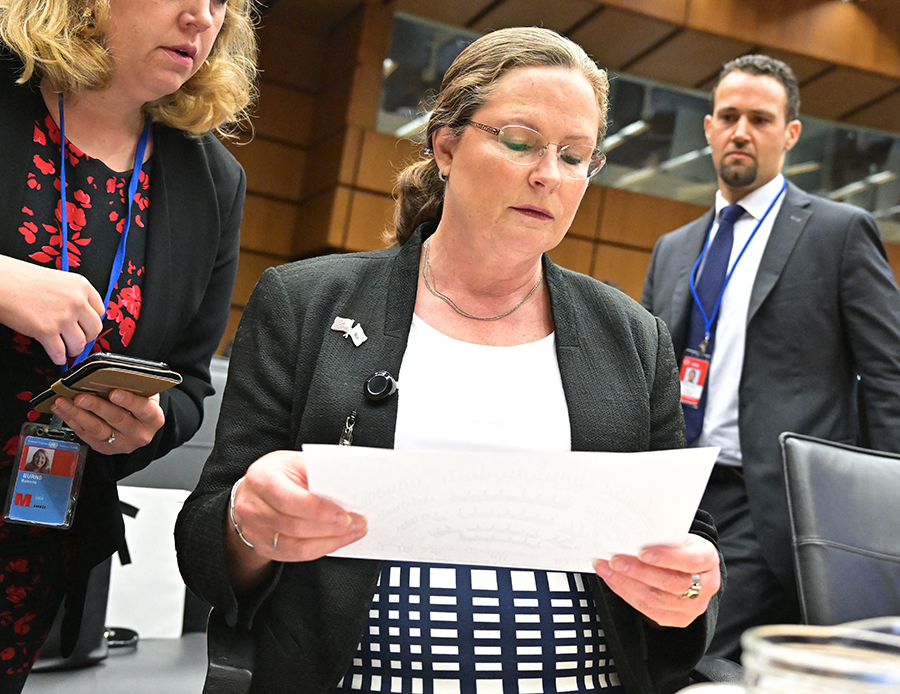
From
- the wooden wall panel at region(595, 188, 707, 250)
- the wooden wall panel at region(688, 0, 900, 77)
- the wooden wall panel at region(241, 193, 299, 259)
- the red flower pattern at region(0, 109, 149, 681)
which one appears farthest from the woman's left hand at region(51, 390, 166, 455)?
the wooden wall panel at region(595, 188, 707, 250)

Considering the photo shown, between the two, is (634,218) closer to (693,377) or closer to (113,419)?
(693,377)

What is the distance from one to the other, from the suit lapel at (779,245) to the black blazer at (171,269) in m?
1.62

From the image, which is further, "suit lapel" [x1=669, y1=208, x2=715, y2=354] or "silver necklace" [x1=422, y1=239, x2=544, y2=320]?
"suit lapel" [x1=669, y1=208, x2=715, y2=354]

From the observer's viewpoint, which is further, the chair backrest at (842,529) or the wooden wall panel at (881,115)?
the wooden wall panel at (881,115)

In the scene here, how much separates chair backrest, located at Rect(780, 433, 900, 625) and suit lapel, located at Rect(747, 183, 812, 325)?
3.62 feet

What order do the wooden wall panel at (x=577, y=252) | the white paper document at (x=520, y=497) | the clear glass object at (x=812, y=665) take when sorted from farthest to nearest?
the wooden wall panel at (x=577, y=252) → the white paper document at (x=520, y=497) → the clear glass object at (x=812, y=665)

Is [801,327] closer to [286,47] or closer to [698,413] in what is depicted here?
[698,413]

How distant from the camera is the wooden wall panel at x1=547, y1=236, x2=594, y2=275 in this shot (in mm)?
9328

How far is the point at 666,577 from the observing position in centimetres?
109

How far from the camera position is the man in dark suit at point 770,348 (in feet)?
8.29

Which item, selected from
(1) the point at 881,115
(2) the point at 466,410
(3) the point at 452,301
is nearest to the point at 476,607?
(2) the point at 466,410

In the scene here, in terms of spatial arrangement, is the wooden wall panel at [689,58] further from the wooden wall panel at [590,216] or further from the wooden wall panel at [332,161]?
the wooden wall panel at [332,161]

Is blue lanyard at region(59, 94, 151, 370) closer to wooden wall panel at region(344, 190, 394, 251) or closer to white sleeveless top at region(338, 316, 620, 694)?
white sleeveless top at region(338, 316, 620, 694)

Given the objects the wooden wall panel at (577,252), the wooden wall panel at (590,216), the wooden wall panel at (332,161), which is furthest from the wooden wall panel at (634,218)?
the wooden wall panel at (332,161)
